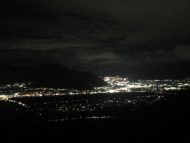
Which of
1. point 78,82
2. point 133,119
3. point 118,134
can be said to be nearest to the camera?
point 118,134

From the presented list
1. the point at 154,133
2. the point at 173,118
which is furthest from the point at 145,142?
the point at 173,118

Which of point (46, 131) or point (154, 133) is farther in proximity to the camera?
point (46, 131)

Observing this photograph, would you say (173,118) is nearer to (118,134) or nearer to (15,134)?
(118,134)

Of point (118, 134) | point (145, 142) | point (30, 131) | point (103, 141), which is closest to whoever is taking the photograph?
point (145, 142)

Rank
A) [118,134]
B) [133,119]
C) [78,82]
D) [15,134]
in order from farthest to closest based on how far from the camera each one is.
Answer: [78,82] → [133,119] → [15,134] → [118,134]

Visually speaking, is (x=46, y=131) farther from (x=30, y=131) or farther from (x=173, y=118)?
(x=173, y=118)

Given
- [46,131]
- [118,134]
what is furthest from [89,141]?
[46,131]

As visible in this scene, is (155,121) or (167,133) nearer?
(167,133)

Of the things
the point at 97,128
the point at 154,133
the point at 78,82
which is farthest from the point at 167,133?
the point at 78,82

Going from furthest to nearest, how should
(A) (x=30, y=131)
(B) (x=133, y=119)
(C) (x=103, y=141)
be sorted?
1. (B) (x=133, y=119)
2. (A) (x=30, y=131)
3. (C) (x=103, y=141)
